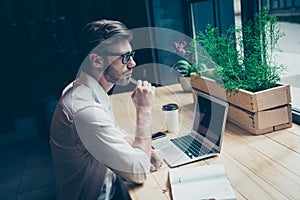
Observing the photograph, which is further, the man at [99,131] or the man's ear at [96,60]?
the man's ear at [96,60]

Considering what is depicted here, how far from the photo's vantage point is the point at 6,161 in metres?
3.32

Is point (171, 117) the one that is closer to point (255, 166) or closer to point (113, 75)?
point (113, 75)

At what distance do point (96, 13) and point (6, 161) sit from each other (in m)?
1.79

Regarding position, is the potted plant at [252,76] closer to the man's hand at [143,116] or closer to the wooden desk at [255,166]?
the wooden desk at [255,166]

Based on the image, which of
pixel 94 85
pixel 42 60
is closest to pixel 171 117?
pixel 94 85

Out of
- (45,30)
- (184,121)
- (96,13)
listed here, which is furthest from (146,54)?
(184,121)

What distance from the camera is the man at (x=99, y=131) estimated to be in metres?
1.09

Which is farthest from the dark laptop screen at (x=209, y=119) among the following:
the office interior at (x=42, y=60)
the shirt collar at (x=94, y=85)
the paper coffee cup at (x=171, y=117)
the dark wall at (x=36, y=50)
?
the dark wall at (x=36, y=50)

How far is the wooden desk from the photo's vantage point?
3.21 ft

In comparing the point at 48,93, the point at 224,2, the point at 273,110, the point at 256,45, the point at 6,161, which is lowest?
the point at 6,161

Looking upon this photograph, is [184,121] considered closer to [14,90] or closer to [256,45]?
[256,45]

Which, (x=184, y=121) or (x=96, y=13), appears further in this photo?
(x=96, y=13)

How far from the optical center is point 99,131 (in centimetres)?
109

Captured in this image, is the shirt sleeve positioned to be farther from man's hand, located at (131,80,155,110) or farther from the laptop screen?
the laptop screen
